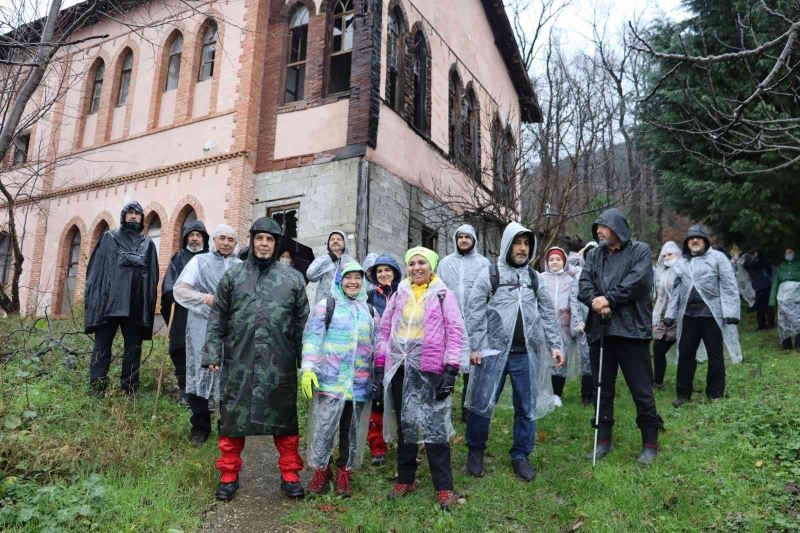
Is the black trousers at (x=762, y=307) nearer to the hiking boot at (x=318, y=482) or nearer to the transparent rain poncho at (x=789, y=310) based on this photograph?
the transparent rain poncho at (x=789, y=310)

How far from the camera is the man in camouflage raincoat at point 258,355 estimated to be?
4582 mm

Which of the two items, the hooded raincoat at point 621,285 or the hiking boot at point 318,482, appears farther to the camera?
the hooded raincoat at point 621,285

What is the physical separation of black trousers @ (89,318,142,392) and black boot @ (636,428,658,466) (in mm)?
4950

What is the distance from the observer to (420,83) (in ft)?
49.4

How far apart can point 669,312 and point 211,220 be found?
30.8 ft

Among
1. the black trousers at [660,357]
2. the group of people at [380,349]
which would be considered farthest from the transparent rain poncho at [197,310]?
the black trousers at [660,357]

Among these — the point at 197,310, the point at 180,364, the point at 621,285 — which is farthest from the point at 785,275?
the point at 180,364

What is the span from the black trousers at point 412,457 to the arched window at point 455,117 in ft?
39.9

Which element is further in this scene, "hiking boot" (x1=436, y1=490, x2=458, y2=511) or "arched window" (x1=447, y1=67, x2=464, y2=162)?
"arched window" (x1=447, y1=67, x2=464, y2=162)

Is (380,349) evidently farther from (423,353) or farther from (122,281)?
(122,281)

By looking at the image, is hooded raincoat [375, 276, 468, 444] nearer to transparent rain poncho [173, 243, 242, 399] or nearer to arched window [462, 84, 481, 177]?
transparent rain poncho [173, 243, 242, 399]

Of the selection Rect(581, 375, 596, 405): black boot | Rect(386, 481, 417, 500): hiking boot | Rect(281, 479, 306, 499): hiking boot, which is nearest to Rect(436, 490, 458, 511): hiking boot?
Rect(386, 481, 417, 500): hiking boot

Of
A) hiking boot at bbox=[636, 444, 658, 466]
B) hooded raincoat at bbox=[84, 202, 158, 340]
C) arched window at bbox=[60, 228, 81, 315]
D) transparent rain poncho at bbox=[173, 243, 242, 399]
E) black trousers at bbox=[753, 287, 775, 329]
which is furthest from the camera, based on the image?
arched window at bbox=[60, 228, 81, 315]

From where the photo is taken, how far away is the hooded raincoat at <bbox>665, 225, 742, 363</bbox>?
6.76 m
